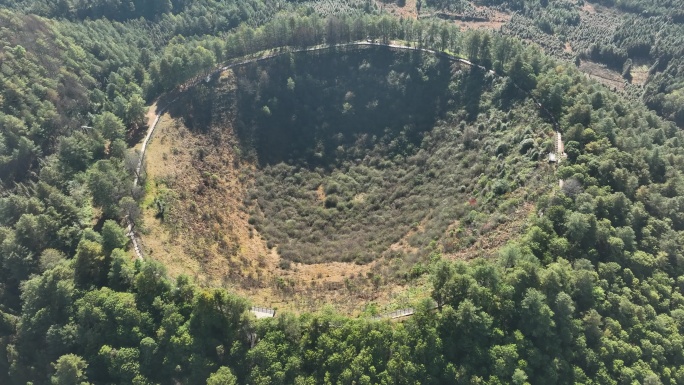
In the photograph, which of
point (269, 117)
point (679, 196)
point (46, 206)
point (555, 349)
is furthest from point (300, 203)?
point (679, 196)

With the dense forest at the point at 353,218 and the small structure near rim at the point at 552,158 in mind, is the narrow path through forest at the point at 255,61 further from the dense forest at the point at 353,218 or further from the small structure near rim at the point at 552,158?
the dense forest at the point at 353,218

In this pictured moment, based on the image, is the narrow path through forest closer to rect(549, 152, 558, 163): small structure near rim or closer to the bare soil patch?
rect(549, 152, 558, 163): small structure near rim

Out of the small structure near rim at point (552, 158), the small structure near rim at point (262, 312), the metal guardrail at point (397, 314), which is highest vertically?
the small structure near rim at point (552, 158)

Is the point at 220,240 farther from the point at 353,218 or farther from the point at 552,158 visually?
the point at 552,158

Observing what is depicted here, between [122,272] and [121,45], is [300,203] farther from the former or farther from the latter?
[121,45]

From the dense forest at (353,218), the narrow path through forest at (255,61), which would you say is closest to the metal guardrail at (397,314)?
the narrow path through forest at (255,61)

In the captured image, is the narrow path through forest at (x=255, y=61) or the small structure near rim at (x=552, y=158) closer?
the narrow path through forest at (x=255, y=61)

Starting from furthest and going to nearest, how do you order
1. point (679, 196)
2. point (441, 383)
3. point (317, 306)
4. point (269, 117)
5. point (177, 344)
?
point (269, 117) < point (679, 196) < point (317, 306) < point (177, 344) < point (441, 383)

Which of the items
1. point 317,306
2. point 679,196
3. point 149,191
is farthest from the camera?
point 149,191
